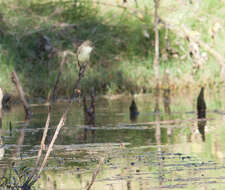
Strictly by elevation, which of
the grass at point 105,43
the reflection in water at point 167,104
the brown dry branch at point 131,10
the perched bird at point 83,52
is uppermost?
the brown dry branch at point 131,10

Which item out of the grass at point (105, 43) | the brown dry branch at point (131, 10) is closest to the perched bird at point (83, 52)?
the grass at point (105, 43)

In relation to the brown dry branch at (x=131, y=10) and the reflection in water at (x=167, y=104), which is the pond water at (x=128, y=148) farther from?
the brown dry branch at (x=131, y=10)

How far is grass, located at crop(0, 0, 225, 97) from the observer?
16969mm

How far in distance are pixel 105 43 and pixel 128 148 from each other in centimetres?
1152

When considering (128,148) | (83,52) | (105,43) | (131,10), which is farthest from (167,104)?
(83,52)

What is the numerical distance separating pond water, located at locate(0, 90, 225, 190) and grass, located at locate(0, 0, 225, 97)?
3.67m

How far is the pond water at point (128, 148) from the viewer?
5.62 meters

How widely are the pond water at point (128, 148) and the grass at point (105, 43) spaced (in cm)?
367

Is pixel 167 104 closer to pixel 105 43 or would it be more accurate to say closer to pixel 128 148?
pixel 105 43

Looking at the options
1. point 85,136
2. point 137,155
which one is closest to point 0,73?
point 85,136

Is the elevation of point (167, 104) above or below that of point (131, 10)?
below

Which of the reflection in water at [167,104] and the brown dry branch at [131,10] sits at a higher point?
the brown dry branch at [131,10]

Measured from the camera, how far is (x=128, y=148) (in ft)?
25.2

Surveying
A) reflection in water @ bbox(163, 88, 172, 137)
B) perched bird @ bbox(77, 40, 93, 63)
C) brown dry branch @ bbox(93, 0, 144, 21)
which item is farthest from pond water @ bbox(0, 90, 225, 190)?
brown dry branch @ bbox(93, 0, 144, 21)
